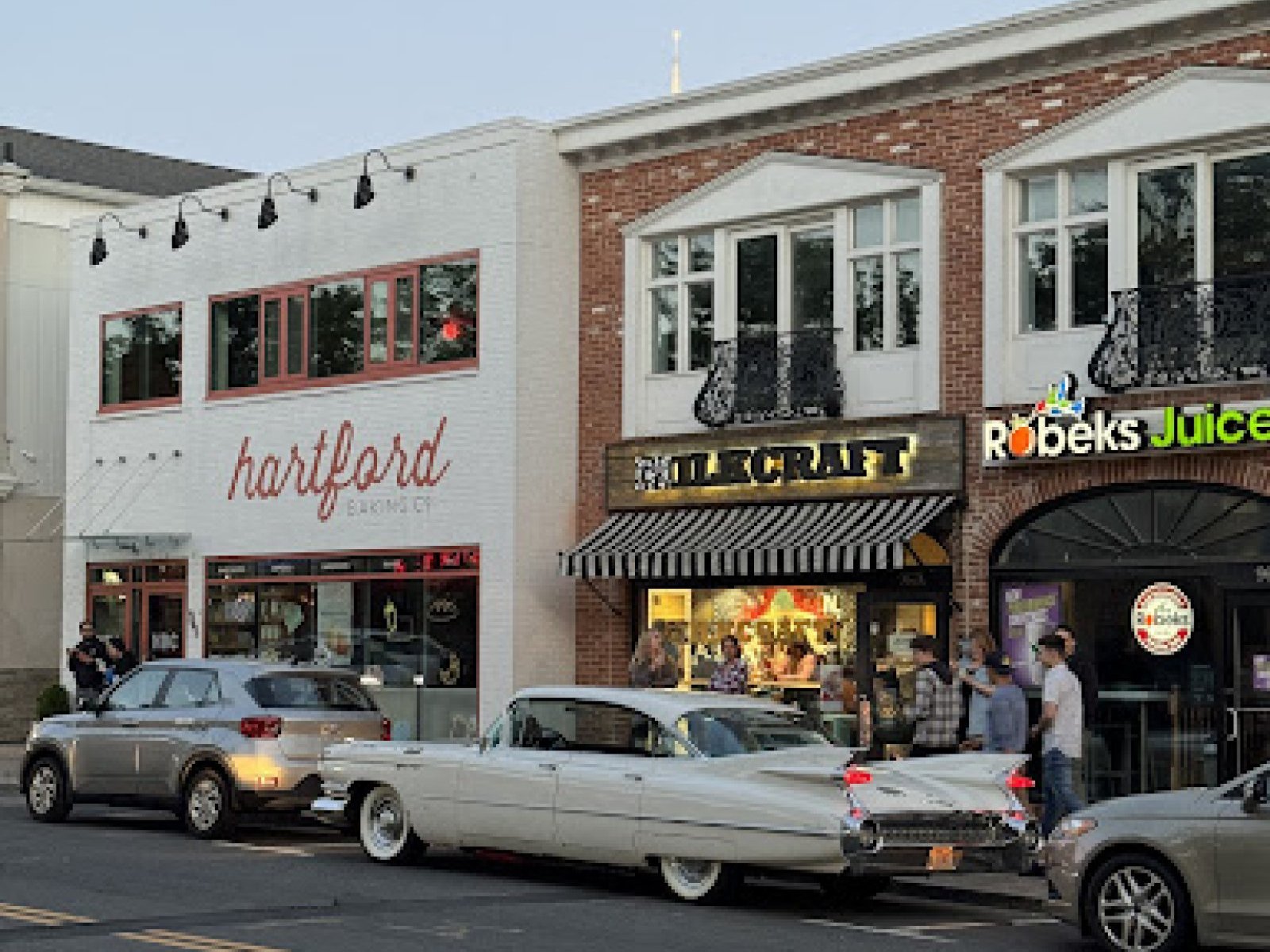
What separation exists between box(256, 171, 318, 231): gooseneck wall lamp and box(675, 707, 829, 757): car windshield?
13.5m

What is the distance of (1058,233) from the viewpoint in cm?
1986

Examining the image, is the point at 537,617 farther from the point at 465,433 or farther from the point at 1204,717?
the point at 1204,717

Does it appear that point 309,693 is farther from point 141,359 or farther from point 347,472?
point 141,359

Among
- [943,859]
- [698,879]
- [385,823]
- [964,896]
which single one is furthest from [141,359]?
[943,859]

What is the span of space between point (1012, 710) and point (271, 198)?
13.5 meters

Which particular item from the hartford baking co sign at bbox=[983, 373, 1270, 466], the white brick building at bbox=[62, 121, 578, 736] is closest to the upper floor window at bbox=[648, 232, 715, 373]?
the white brick building at bbox=[62, 121, 578, 736]

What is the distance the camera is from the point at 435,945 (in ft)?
38.7

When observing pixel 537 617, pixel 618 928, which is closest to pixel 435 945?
pixel 618 928

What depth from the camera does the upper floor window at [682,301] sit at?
23.1 meters

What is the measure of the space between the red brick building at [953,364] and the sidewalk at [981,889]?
2.98 m

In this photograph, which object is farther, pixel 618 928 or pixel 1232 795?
pixel 618 928

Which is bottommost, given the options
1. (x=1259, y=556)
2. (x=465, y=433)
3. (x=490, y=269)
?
(x=1259, y=556)

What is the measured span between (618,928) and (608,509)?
448 inches

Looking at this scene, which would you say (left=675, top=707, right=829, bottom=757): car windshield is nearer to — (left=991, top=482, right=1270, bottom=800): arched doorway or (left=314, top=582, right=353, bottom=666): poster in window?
(left=991, top=482, right=1270, bottom=800): arched doorway
